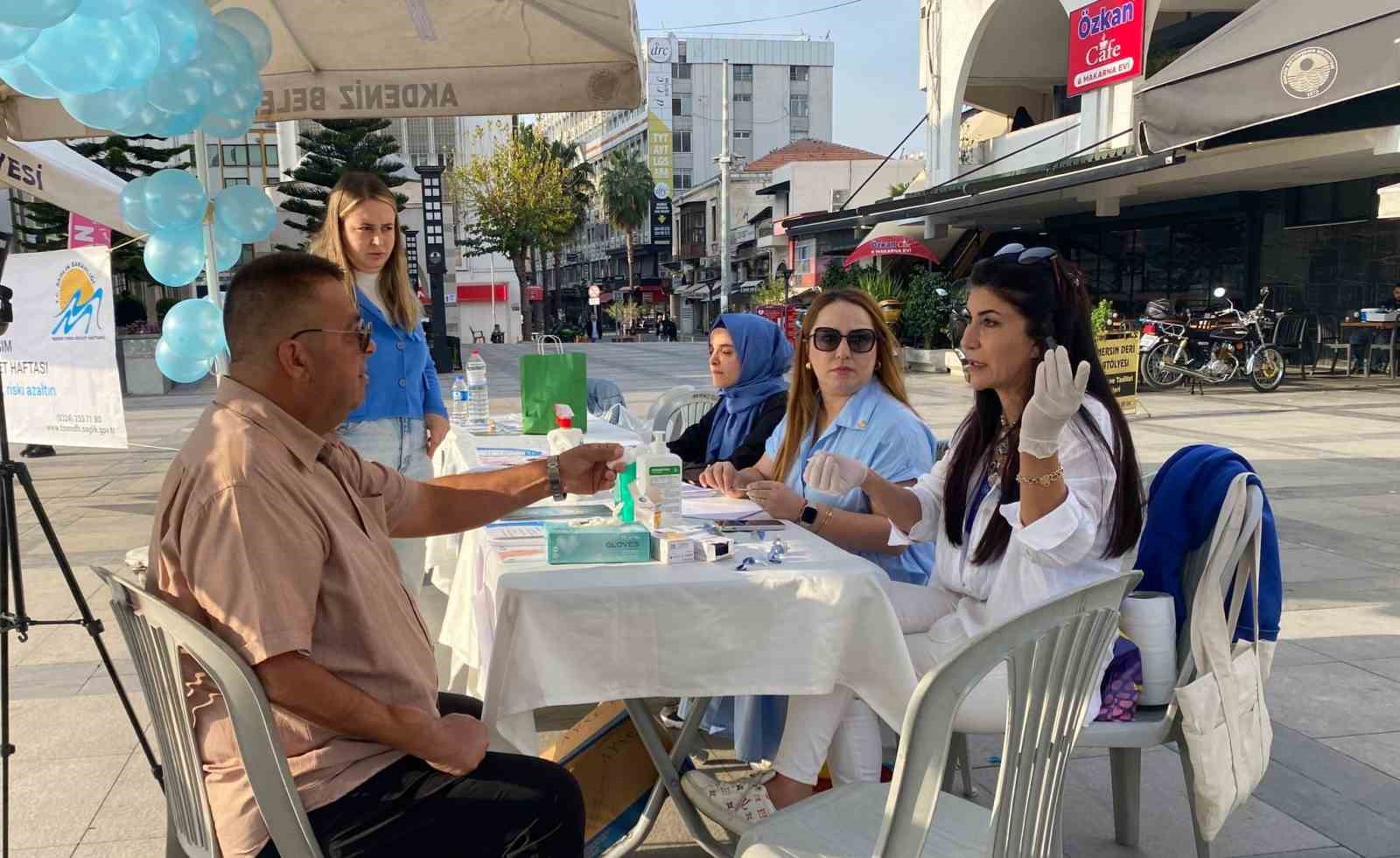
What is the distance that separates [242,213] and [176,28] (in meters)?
1.93

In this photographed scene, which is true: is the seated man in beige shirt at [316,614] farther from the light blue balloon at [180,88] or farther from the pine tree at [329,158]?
the pine tree at [329,158]

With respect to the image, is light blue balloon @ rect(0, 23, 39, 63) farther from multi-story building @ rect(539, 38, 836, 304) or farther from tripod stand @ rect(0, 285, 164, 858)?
multi-story building @ rect(539, 38, 836, 304)

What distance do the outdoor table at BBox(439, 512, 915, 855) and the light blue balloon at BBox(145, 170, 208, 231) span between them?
11.5 ft

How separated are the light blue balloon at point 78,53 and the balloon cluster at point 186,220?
1.77 meters

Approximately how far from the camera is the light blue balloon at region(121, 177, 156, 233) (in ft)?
14.7

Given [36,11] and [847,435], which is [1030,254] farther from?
[36,11]

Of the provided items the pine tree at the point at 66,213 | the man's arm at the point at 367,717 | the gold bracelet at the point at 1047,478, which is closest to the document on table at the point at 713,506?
the gold bracelet at the point at 1047,478

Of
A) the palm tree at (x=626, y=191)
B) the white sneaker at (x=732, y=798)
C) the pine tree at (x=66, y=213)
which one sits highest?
the palm tree at (x=626, y=191)

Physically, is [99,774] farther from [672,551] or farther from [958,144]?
[958,144]

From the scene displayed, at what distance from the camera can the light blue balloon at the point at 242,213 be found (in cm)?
482

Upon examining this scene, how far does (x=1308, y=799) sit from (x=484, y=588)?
94.0 inches

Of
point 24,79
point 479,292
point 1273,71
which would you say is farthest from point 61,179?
point 479,292

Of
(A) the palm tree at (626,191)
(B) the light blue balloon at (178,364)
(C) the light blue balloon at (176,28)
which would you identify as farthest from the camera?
(A) the palm tree at (626,191)

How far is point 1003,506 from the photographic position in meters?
2.22
